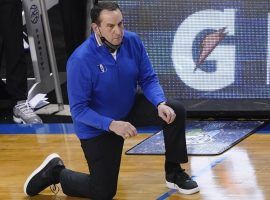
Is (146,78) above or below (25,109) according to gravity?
above

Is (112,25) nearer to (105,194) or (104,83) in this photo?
(104,83)

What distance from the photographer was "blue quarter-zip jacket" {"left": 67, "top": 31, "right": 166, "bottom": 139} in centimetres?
414

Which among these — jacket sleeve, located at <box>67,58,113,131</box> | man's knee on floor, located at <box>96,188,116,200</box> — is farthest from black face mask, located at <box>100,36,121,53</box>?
man's knee on floor, located at <box>96,188,116,200</box>

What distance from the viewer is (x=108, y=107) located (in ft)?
14.0

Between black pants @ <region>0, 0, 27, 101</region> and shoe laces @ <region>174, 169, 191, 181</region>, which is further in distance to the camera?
black pants @ <region>0, 0, 27, 101</region>

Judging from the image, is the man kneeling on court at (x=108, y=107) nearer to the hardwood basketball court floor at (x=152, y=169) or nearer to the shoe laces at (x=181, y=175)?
the shoe laces at (x=181, y=175)

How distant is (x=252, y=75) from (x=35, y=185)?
2200mm

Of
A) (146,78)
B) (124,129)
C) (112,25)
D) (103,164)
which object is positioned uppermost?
(112,25)

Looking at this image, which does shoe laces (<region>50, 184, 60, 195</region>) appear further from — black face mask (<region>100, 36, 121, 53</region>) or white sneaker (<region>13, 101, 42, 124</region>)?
white sneaker (<region>13, 101, 42, 124</region>)

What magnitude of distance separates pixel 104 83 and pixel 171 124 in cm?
45

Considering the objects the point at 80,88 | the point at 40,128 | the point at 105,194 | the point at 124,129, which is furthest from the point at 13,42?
the point at 124,129

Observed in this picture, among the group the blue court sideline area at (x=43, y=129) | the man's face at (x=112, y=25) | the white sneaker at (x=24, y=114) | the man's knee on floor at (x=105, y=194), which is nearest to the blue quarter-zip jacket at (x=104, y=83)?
the man's face at (x=112, y=25)

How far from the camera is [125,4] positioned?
237 inches

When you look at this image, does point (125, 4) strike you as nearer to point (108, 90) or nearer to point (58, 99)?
point (58, 99)
